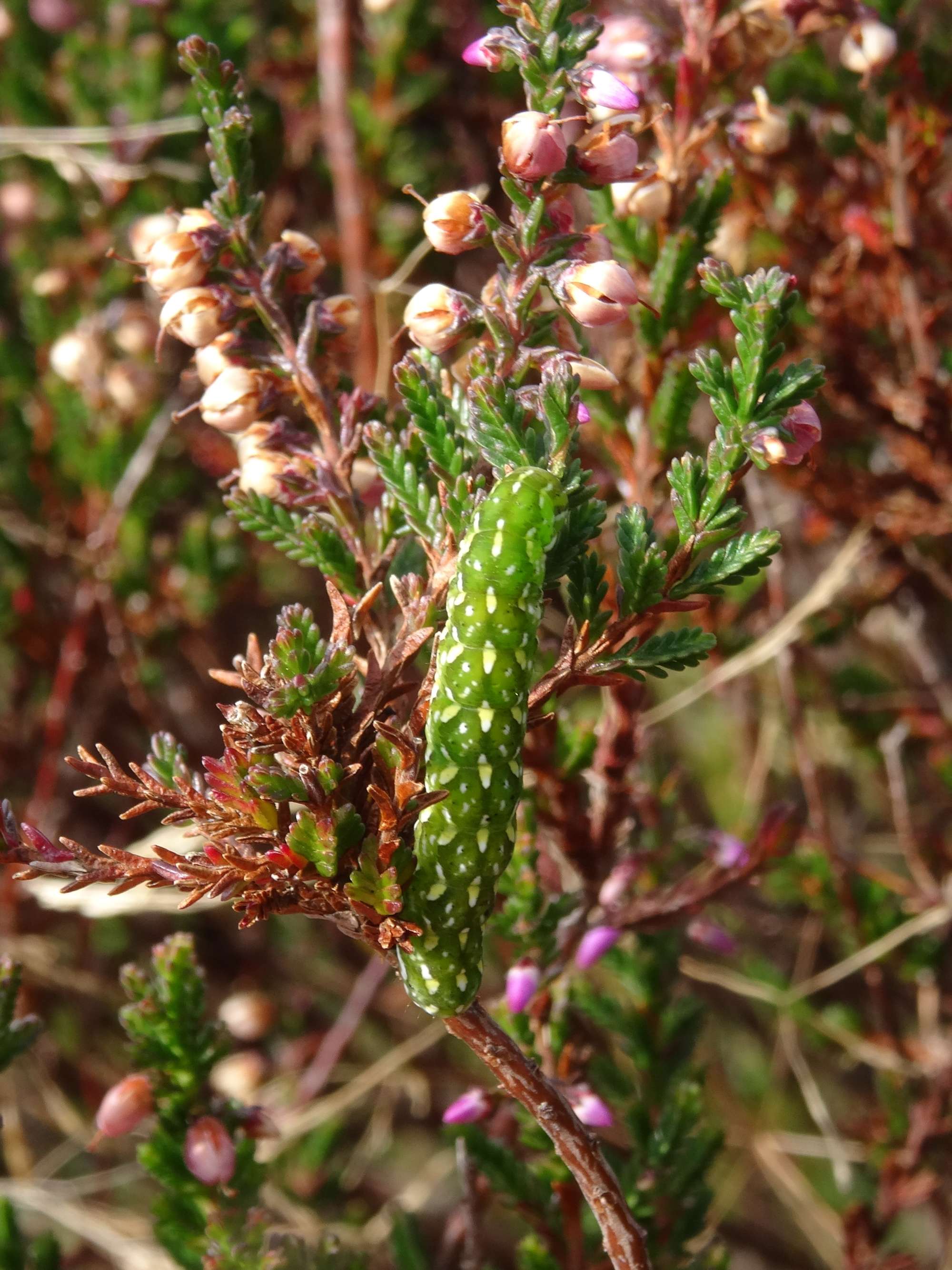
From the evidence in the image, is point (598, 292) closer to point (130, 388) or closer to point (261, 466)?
point (261, 466)

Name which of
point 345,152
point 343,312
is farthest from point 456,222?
point 345,152

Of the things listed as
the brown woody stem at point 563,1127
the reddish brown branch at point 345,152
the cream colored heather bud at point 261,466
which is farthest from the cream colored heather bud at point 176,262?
the reddish brown branch at point 345,152

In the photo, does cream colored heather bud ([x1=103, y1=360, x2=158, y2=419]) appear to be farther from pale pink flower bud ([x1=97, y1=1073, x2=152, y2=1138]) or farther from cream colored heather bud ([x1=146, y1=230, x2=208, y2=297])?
pale pink flower bud ([x1=97, y1=1073, x2=152, y2=1138])

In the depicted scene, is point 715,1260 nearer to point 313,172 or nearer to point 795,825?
point 795,825

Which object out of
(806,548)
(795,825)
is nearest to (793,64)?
(806,548)

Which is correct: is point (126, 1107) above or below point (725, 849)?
above

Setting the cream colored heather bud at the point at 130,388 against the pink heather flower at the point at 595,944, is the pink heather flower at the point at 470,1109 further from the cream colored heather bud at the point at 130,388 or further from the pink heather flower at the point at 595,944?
the cream colored heather bud at the point at 130,388
